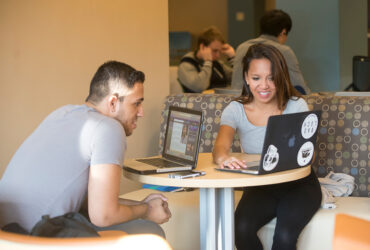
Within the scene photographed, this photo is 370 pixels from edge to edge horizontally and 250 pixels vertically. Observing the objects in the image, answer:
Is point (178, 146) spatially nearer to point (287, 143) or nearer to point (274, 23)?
point (287, 143)

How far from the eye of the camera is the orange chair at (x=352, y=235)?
5.21 ft

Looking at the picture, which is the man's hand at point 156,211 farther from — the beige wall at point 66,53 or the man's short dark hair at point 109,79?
the beige wall at point 66,53

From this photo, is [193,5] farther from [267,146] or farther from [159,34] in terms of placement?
[267,146]

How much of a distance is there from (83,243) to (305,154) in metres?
1.44

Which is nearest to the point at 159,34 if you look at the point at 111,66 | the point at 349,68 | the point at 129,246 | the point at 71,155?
the point at 111,66

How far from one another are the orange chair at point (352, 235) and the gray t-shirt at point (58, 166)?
819 mm

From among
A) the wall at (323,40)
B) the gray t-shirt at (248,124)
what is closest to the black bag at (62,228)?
the gray t-shirt at (248,124)

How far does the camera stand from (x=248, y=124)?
9.64ft

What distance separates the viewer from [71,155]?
81.5 inches

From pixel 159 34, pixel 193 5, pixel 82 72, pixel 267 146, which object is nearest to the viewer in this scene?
pixel 267 146

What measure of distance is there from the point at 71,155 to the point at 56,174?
3.5 inches

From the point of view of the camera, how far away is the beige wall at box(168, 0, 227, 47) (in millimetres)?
10023

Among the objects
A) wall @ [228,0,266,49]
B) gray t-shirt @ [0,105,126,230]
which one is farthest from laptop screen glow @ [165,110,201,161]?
wall @ [228,0,266,49]

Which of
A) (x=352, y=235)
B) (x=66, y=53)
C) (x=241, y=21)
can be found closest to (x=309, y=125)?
(x=352, y=235)
